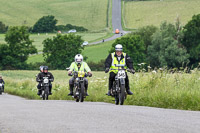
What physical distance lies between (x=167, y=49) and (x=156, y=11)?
1861 inches

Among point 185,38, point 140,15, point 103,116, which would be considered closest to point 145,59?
point 185,38

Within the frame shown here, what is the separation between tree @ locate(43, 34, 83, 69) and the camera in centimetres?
10400

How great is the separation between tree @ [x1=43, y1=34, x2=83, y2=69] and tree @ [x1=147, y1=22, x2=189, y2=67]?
17.8 m

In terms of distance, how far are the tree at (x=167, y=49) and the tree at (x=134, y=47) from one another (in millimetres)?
3227

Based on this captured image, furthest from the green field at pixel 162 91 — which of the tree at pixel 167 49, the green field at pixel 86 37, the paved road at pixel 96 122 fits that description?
the green field at pixel 86 37

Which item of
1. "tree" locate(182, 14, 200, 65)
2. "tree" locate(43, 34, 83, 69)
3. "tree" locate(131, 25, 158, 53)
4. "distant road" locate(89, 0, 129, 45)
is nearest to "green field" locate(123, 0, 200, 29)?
"distant road" locate(89, 0, 129, 45)

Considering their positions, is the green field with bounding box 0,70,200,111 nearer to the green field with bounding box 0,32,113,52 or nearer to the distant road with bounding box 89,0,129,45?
the green field with bounding box 0,32,113,52

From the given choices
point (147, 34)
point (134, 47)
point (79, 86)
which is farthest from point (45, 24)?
point (79, 86)

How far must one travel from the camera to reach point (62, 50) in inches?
4193

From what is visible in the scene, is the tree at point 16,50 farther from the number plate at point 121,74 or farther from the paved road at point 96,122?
the paved road at point 96,122

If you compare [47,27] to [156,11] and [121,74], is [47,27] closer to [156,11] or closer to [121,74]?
[156,11]

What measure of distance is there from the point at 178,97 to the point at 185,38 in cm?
8359

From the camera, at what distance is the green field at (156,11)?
12607 centimetres

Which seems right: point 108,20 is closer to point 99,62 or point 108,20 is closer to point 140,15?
point 140,15
